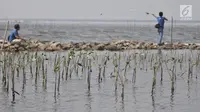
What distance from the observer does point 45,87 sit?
12906 mm

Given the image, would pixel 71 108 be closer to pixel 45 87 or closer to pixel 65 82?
pixel 45 87

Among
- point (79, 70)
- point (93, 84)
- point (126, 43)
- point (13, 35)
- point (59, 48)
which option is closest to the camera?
point (93, 84)

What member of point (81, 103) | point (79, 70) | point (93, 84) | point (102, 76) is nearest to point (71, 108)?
point (81, 103)

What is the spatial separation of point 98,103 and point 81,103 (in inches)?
15.6

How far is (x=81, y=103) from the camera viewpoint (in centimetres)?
1091

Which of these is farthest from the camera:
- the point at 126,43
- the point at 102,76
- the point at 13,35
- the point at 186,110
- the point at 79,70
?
the point at 126,43

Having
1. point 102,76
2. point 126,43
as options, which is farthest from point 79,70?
point 126,43

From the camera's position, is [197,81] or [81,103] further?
[197,81]

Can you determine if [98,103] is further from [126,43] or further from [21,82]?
[126,43]

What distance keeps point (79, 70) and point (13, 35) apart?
29.2 feet

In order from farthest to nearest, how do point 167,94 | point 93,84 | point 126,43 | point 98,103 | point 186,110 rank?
point 126,43
point 93,84
point 167,94
point 98,103
point 186,110

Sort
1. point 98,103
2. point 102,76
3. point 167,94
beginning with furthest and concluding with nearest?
point 102,76 → point 167,94 → point 98,103

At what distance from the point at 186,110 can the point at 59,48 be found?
1766 centimetres

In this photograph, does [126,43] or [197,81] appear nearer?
[197,81]
